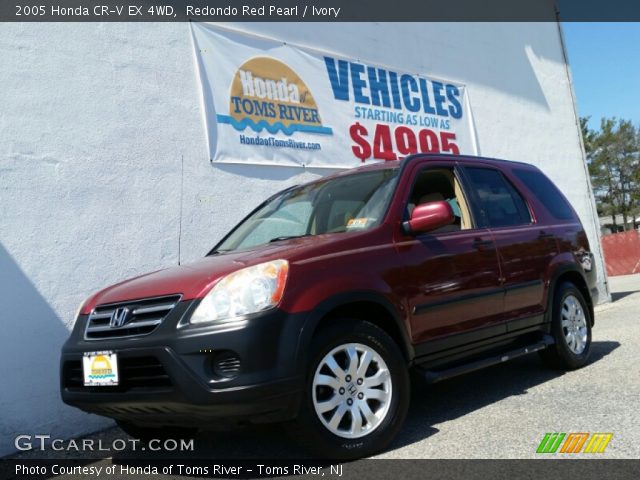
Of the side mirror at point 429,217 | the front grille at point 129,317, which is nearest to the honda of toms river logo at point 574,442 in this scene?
the side mirror at point 429,217

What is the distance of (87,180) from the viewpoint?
5.59 metres

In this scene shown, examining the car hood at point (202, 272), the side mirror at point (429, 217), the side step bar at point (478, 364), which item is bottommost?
the side step bar at point (478, 364)

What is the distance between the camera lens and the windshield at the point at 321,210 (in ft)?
13.9

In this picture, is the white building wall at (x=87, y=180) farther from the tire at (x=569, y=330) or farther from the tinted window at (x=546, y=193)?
the tire at (x=569, y=330)

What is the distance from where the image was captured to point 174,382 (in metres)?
3.20

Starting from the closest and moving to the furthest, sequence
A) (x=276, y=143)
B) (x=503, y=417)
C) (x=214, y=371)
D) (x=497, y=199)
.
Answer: (x=214, y=371), (x=503, y=417), (x=497, y=199), (x=276, y=143)

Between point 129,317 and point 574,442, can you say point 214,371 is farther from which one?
point 574,442

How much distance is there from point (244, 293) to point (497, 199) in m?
2.64

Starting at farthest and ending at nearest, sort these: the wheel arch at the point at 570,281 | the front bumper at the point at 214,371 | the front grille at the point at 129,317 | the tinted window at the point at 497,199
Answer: the wheel arch at the point at 570,281 → the tinted window at the point at 497,199 → the front grille at the point at 129,317 → the front bumper at the point at 214,371

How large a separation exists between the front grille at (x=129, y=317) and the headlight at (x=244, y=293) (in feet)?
0.67

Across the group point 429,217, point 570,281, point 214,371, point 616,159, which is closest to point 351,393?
point 214,371

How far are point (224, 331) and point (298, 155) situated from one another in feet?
14.8

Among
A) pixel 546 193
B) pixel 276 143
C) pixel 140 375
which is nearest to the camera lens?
pixel 140 375

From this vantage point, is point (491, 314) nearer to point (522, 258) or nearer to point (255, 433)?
point (522, 258)
